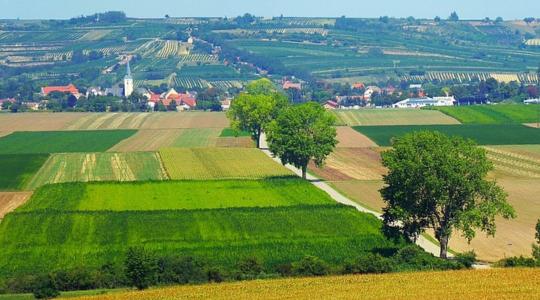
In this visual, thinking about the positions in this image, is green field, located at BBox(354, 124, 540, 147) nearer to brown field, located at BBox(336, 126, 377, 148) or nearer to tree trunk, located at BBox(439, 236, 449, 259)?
brown field, located at BBox(336, 126, 377, 148)

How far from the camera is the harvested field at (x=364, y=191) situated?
83.9 m

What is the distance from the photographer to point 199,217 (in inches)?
2904

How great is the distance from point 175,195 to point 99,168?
2082 centimetres

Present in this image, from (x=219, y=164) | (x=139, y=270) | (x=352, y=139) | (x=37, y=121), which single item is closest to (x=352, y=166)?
(x=219, y=164)

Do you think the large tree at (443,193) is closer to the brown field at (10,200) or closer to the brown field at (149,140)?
the brown field at (10,200)

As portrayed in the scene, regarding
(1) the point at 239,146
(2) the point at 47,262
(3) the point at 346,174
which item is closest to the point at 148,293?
(2) the point at 47,262

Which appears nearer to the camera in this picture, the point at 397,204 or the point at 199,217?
the point at 397,204

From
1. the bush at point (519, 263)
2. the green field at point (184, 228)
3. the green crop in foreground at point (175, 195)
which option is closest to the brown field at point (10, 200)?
the green crop in foreground at point (175, 195)

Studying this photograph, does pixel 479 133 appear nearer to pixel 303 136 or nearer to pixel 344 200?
pixel 303 136

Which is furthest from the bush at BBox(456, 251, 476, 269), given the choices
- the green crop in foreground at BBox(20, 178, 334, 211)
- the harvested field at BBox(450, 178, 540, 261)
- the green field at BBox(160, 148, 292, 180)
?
the green field at BBox(160, 148, 292, 180)

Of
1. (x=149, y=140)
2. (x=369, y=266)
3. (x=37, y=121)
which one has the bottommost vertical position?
(x=37, y=121)

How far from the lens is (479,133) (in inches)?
5384

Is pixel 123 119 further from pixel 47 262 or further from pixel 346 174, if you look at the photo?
pixel 47 262

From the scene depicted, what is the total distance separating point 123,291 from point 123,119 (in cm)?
11507
